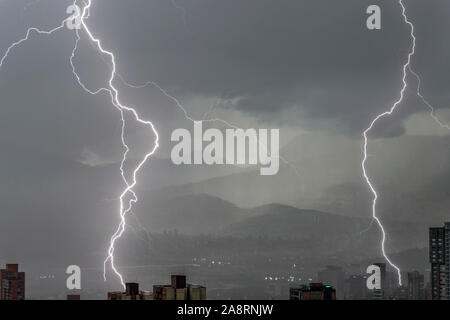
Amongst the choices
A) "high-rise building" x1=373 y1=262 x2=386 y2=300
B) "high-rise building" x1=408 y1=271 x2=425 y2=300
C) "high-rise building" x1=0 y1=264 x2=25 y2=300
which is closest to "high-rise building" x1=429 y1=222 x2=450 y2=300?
"high-rise building" x1=408 y1=271 x2=425 y2=300

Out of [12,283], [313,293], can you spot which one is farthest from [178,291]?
[12,283]

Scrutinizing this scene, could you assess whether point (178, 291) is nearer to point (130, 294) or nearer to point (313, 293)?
point (130, 294)

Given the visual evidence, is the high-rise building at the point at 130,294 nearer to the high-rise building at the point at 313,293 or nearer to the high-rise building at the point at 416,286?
the high-rise building at the point at 313,293

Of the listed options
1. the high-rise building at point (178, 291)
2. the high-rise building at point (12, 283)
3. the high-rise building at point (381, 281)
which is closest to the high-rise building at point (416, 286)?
the high-rise building at point (381, 281)

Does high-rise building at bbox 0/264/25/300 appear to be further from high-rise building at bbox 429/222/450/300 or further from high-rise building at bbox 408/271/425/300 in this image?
high-rise building at bbox 429/222/450/300
